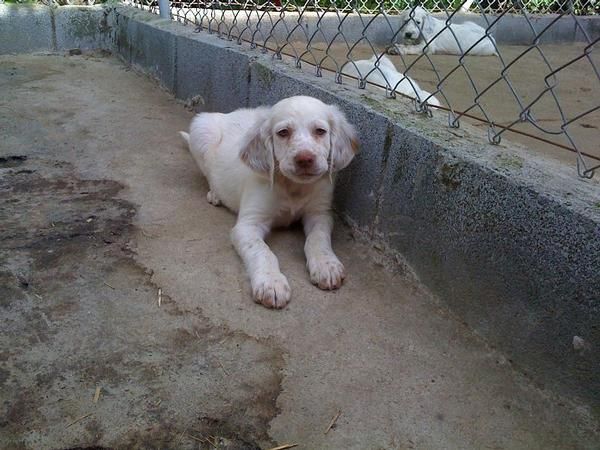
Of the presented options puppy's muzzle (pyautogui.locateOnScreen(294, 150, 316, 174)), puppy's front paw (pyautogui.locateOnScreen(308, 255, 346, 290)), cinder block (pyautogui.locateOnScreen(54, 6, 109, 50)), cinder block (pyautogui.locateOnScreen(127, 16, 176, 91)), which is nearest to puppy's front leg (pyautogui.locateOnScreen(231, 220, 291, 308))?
puppy's front paw (pyautogui.locateOnScreen(308, 255, 346, 290))

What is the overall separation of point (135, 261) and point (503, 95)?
12.1ft

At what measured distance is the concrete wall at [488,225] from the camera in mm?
1630

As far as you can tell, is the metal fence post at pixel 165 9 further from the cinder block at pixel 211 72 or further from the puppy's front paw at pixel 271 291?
the puppy's front paw at pixel 271 291

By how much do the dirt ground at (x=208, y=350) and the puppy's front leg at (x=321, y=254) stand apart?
63 mm

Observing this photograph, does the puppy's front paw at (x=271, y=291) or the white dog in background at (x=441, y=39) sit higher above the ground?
the white dog in background at (x=441, y=39)

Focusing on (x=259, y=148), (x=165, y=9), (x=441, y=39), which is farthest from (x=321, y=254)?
(x=441, y=39)

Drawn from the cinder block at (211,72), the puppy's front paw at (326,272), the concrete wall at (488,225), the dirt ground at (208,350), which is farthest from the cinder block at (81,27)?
the puppy's front paw at (326,272)

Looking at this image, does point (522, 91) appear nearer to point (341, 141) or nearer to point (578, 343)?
point (341, 141)

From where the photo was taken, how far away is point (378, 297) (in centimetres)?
233

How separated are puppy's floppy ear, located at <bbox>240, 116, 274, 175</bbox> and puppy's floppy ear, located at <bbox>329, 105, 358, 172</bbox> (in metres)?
0.29

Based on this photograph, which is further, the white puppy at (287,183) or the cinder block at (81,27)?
the cinder block at (81,27)

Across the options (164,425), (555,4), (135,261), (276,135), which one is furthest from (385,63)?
(555,4)

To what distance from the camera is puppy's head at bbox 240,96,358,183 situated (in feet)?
7.95

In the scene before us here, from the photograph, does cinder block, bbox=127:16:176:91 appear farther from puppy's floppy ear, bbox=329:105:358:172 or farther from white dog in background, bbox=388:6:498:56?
white dog in background, bbox=388:6:498:56
